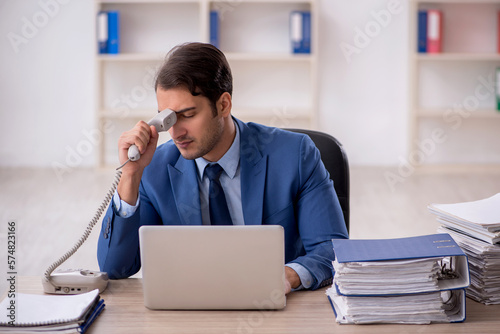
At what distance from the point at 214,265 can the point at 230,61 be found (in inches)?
177

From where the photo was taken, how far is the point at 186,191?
1.65 meters

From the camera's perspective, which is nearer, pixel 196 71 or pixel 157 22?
pixel 196 71

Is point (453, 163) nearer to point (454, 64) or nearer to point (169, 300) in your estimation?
point (454, 64)

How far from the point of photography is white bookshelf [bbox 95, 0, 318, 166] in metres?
5.38

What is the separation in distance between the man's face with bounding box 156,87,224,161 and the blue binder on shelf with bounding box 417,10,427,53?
414 centimetres

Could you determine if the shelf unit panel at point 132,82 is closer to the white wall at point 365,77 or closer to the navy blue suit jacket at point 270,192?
the white wall at point 365,77

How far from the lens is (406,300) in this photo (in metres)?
1.21

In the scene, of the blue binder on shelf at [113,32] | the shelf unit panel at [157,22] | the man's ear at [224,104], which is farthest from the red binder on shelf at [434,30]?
the man's ear at [224,104]

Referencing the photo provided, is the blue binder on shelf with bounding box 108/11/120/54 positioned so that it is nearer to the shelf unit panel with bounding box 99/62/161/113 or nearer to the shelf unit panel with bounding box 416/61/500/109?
the shelf unit panel with bounding box 99/62/161/113

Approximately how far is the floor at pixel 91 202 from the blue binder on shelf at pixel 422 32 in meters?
1.05

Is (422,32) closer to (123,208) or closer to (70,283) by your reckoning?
(123,208)

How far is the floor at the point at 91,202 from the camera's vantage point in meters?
3.51

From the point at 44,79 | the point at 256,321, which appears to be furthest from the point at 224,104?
the point at 44,79

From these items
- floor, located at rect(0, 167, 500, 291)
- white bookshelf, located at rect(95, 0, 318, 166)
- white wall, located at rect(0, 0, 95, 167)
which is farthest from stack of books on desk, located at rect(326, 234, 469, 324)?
white wall, located at rect(0, 0, 95, 167)
